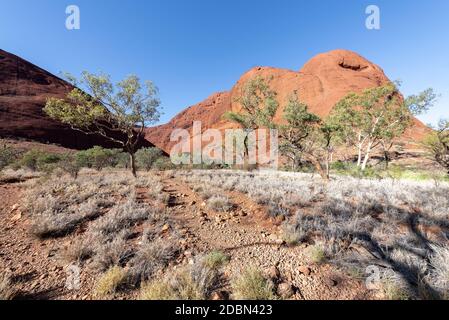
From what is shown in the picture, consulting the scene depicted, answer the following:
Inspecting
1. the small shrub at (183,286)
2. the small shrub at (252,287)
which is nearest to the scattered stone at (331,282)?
the small shrub at (252,287)

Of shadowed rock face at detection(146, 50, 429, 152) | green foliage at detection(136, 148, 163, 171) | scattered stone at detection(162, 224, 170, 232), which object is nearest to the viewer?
scattered stone at detection(162, 224, 170, 232)

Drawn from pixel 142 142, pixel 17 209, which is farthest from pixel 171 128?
pixel 17 209

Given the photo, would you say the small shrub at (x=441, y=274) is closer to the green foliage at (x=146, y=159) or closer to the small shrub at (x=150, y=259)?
the small shrub at (x=150, y=259)

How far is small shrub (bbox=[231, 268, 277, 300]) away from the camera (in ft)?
8.37

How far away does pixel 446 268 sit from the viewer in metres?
2.90

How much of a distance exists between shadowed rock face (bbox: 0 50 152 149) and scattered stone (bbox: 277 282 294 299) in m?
48.4

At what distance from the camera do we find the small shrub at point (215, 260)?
3191 mm

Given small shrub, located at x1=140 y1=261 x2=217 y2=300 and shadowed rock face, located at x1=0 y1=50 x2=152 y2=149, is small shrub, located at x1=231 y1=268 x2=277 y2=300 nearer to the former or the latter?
small shrub, located at x1=140 y1=261 x2=217 y2=300

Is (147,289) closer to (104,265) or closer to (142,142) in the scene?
(104,265)

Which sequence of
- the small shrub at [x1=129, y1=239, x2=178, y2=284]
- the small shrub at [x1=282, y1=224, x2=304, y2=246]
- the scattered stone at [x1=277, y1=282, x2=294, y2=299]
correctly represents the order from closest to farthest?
the scattered stone at [x1=277, y1=282, x2=294, y2=299] < the small shrub at [x1=129, y1=239, x2=178, y2=284] < the small shrub at [x1=282, y1=224, x2=304, y2=246]

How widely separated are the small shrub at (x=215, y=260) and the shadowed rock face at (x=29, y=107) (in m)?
47.4

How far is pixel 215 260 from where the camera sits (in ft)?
10.6

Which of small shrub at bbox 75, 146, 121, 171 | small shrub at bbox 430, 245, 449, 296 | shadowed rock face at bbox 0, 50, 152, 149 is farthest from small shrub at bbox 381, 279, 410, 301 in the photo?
shadowed rock face at bbox 0, 50, 152, 149
